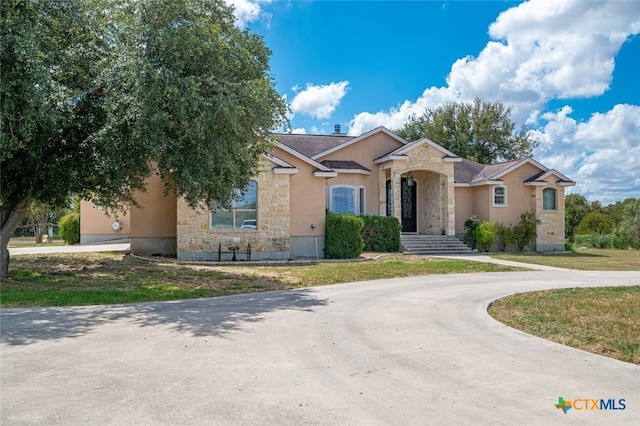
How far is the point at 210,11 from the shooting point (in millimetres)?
12172

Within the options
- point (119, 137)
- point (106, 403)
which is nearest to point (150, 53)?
point (119, 137)

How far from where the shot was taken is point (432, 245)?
23047 millimetres

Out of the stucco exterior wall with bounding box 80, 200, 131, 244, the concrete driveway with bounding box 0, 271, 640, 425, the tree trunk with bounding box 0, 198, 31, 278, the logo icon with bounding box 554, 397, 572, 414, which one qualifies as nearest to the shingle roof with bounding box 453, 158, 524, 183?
the concrete driveway with bounding box 0, 271, 640, 425

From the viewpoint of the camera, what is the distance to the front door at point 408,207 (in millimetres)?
26297

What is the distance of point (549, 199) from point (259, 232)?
16.7 metres

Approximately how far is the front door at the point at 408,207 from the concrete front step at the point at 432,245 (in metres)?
2.63

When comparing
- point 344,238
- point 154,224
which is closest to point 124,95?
point 154,224

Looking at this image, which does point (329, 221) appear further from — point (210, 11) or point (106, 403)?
point (106, 403)

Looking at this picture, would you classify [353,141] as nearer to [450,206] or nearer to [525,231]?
[450,206]

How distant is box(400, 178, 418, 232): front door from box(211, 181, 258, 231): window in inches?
391

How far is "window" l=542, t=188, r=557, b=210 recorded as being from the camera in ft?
86.0

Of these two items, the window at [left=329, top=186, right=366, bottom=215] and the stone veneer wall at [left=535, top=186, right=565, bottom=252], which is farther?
the stone veneer wall at [left=535, top=186, right=565, bottom=252]

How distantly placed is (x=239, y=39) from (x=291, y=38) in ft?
17.5

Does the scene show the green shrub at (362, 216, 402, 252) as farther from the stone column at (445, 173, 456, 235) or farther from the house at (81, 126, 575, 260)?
the stone column at (445, 173, 456, 235)
